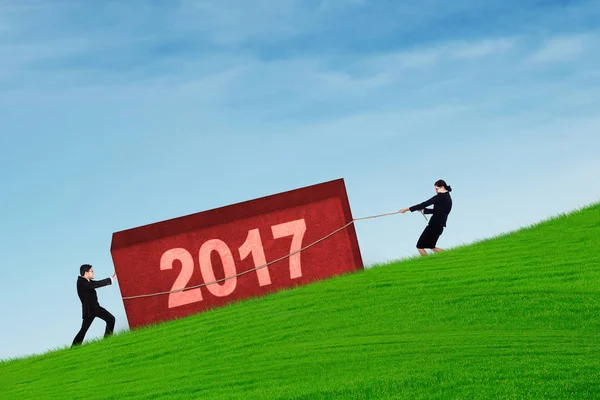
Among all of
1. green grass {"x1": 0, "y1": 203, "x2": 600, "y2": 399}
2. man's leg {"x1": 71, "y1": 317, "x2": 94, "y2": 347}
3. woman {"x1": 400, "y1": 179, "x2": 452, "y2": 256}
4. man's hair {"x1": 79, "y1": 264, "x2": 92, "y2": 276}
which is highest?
man's hair {"x1": 79, "y1": 264, "x2": 92, "y2": 276}

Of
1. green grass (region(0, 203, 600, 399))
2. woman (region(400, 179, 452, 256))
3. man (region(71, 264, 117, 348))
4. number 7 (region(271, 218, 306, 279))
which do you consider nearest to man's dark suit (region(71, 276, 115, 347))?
man (region(71, 264, 117, 348))

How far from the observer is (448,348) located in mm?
12773

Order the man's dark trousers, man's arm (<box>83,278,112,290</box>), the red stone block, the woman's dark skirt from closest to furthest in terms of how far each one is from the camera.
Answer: the red stone block → man's arm (<box>83,278,112,290</box>) → the man's dark trousers → the woman's dark skirt

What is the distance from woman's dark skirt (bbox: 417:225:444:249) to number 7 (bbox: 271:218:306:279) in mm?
3071

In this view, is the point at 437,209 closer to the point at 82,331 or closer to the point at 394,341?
the point at 394,341

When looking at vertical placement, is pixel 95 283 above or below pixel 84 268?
below

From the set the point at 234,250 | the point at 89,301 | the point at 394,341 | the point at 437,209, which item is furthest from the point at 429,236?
the point at 89,301

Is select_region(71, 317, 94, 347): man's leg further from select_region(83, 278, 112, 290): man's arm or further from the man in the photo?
select_region(83, 278, 112, 290): man's arm

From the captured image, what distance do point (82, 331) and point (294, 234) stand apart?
5.74 m

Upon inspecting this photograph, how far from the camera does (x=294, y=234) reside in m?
19.9

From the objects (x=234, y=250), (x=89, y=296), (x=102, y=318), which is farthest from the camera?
(x=102, y=318)

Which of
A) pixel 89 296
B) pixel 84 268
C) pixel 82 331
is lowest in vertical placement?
pixel 82 331

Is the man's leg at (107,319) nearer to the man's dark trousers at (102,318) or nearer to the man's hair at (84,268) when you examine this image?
the man's dark trousers at (102,318)

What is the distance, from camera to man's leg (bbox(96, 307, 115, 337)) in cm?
2042
